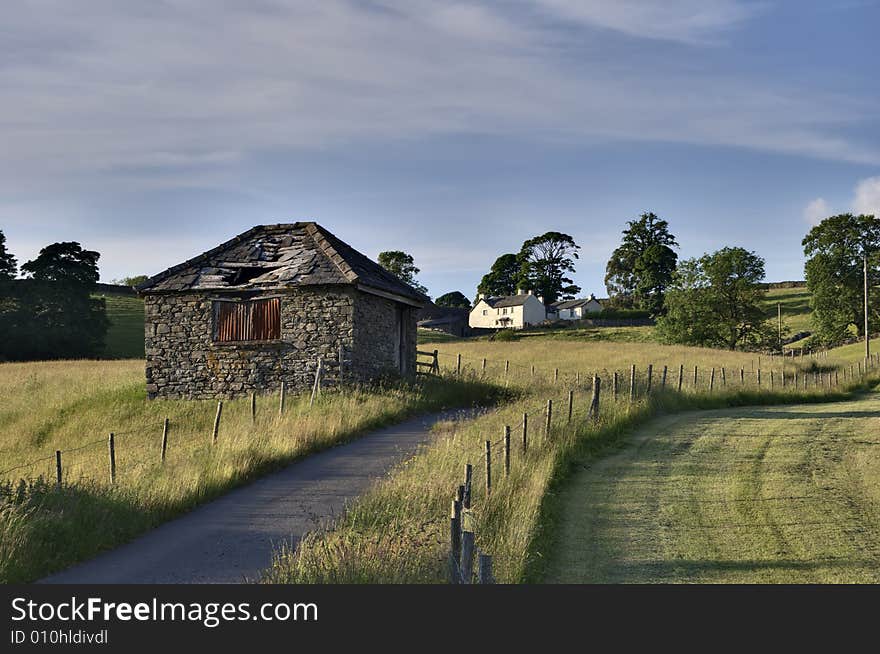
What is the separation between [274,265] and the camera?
86.0 feet

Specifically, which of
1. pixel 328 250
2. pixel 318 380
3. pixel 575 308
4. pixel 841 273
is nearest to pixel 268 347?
pixel 318 380

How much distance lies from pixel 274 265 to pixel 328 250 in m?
1.85

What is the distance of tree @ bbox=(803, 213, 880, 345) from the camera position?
64.2 m

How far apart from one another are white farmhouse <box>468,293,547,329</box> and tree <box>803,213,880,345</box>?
100 ft

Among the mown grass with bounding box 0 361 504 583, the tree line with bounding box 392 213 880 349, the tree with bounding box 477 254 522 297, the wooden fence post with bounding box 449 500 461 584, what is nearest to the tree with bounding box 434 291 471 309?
the tree with bounding box 477 254 522 297

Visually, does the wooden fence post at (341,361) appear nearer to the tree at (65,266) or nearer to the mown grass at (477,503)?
the mown grass at (477,503)

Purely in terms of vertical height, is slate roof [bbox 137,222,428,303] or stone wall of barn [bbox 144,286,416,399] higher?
slate roof [bbox 137,222,428,303]

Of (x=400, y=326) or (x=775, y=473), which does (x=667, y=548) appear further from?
(x=400, y=326)

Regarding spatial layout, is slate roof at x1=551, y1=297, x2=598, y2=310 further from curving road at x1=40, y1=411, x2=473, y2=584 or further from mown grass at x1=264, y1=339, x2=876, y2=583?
curving road at x1=40, y1=411, x2=473, y2=584

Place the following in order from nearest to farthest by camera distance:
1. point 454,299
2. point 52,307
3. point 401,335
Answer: point 401,335 → point 52,307 → point 454,299

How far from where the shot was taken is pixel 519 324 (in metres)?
93.2

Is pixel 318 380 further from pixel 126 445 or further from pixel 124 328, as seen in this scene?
pixel 124 328

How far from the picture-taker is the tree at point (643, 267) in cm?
9225

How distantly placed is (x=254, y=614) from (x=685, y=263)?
60582 mm
